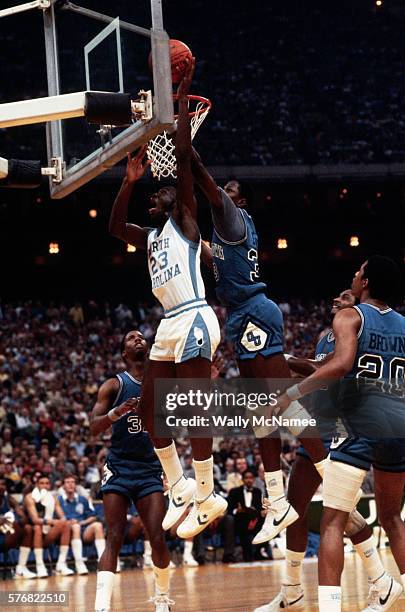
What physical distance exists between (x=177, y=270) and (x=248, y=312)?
73cm

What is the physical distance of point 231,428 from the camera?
61.1ft

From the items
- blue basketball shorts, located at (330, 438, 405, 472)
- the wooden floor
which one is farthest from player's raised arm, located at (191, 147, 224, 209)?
the wooden floor

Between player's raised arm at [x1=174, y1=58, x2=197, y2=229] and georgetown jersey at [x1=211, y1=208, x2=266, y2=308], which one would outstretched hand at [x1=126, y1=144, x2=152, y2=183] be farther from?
georgetown jersey at [x1=211, y1=208, x2=266, y2=308]

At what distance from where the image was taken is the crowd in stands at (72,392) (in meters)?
16.2

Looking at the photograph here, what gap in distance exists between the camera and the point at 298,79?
26625 millimetres

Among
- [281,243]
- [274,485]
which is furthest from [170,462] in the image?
[281,243]

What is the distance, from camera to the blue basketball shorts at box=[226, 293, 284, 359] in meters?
7.31

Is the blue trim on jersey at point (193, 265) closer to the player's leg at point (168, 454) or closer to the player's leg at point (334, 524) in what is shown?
the player's leg at point (168, 454)

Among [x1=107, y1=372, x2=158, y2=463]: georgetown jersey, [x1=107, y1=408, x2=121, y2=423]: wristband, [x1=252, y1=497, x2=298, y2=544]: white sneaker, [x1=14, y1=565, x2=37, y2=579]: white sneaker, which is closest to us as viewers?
[x1=252, y1=497, x2=298, y2=544]: white sneaker

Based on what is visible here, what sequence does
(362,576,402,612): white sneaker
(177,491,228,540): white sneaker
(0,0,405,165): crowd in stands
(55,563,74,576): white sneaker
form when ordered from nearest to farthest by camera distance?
(177,491,228,540): white sneaker → (362,576,402,612): white sneaker → (55,563,74,576): white sneaker → (0,0,405,165): crowd in stands

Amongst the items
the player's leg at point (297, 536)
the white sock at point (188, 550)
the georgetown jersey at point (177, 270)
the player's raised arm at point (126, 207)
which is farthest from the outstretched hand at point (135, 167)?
the white sock at point (188, 550)

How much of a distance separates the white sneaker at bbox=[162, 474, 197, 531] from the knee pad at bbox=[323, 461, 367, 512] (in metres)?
1.17

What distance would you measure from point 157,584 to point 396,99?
2031 centimetres

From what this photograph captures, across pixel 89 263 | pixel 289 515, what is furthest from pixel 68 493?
pixel 89 263
